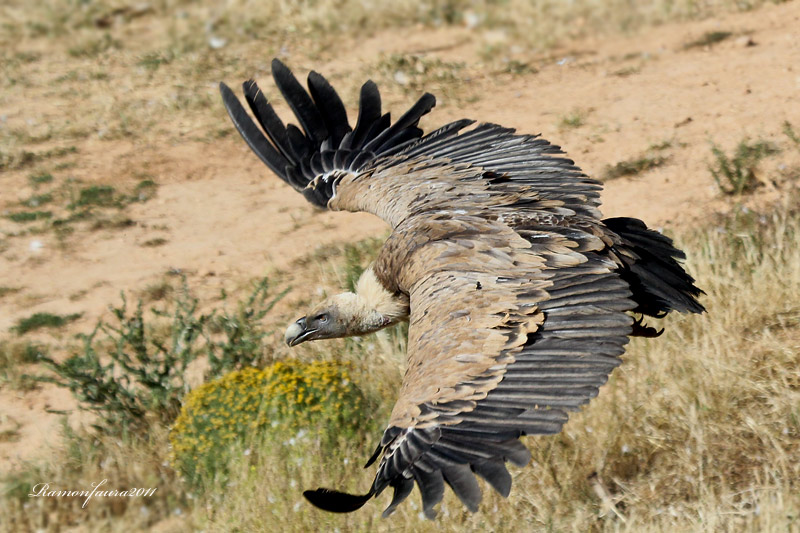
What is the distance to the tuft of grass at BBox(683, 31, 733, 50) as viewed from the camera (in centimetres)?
950

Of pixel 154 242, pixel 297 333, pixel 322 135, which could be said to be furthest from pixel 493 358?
pixel 154 242

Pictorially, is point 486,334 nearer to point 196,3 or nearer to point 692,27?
point 692,27

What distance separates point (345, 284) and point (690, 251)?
2276 millimetres

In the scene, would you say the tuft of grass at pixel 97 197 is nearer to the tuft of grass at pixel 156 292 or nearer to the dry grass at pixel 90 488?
the tuft of grass at pixel 156 292

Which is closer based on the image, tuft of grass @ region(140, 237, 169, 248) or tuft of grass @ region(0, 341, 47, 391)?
tuft of grass @ region(0, 341, 47, 391)

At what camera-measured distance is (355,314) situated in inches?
206

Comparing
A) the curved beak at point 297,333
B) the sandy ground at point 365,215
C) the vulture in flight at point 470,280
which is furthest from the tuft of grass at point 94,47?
the curved beak at point 297,333

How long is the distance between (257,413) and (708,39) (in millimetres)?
6636

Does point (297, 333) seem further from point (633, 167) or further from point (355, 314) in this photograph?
point (633, 167)

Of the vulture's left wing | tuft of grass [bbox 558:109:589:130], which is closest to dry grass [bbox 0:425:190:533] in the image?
the vulture's left wing

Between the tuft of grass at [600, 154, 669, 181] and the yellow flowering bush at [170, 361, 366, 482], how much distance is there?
337cm

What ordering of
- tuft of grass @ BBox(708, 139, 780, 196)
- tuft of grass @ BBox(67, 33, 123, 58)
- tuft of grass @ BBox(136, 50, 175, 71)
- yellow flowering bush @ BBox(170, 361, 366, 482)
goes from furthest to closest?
1. tuft of grass @ BBox(67, 33, 123, 58)
2. tuft of grass @ BBox(136, 50, 175, 71)
3. tuft of grass @ BBox(708, 139, 780, 196)
4. yellow flowering bush @ BBox(170, 361, 366, 482)

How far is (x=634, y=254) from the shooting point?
4680mm

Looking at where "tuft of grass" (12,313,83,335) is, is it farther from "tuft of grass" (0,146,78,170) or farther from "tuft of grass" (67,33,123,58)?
"tuft of grass" (67,33,123,58)
